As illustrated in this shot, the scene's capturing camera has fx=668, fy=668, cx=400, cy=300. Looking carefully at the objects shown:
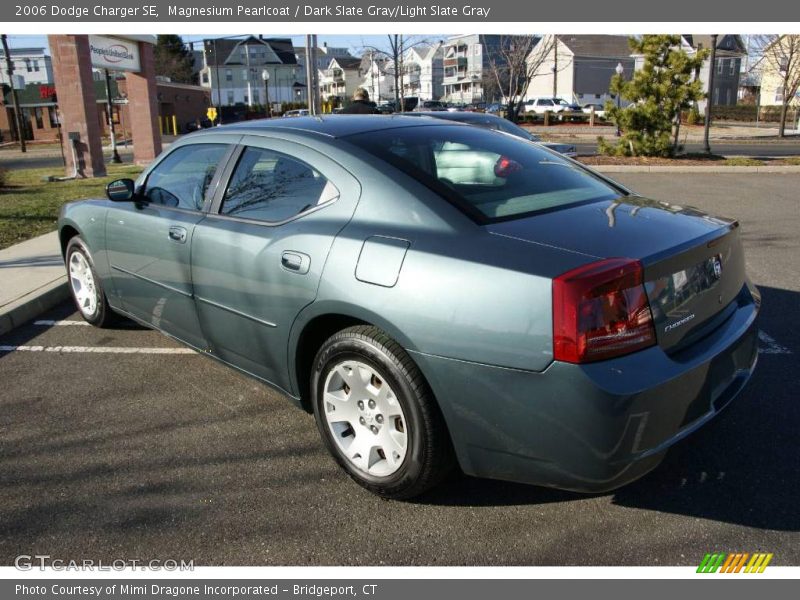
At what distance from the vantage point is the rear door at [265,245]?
3.08m

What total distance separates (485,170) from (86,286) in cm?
357

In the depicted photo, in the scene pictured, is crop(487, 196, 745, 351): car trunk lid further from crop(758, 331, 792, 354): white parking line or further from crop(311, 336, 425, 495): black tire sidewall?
crop(758, 331, 792, 354): white parking line

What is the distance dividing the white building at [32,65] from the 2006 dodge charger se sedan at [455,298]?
76.8 meters

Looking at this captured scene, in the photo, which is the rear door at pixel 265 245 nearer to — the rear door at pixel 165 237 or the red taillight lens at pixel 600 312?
the rear door at pixel 165 237

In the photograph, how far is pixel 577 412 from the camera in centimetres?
233

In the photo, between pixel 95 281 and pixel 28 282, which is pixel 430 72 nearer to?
pixel 28 282

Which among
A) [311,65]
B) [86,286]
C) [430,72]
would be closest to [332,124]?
[86,286]

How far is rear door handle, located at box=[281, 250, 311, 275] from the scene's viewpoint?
3.03 meters

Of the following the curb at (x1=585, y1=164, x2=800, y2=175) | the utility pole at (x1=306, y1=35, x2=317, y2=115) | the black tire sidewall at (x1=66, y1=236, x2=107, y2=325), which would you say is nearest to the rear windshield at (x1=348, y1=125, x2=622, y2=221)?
the black tire sidewall at (x1=66, y1=236, x2=107, y2=325)

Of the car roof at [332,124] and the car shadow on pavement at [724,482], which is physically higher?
the car roof at [332,124]

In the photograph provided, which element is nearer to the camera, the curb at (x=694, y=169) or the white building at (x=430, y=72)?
the curb at (x=694, y=169)

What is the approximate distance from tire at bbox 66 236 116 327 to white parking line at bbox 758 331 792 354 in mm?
4717

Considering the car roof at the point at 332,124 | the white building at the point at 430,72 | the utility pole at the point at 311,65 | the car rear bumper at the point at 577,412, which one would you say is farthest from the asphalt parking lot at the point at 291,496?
the white building at the point at 430,72
